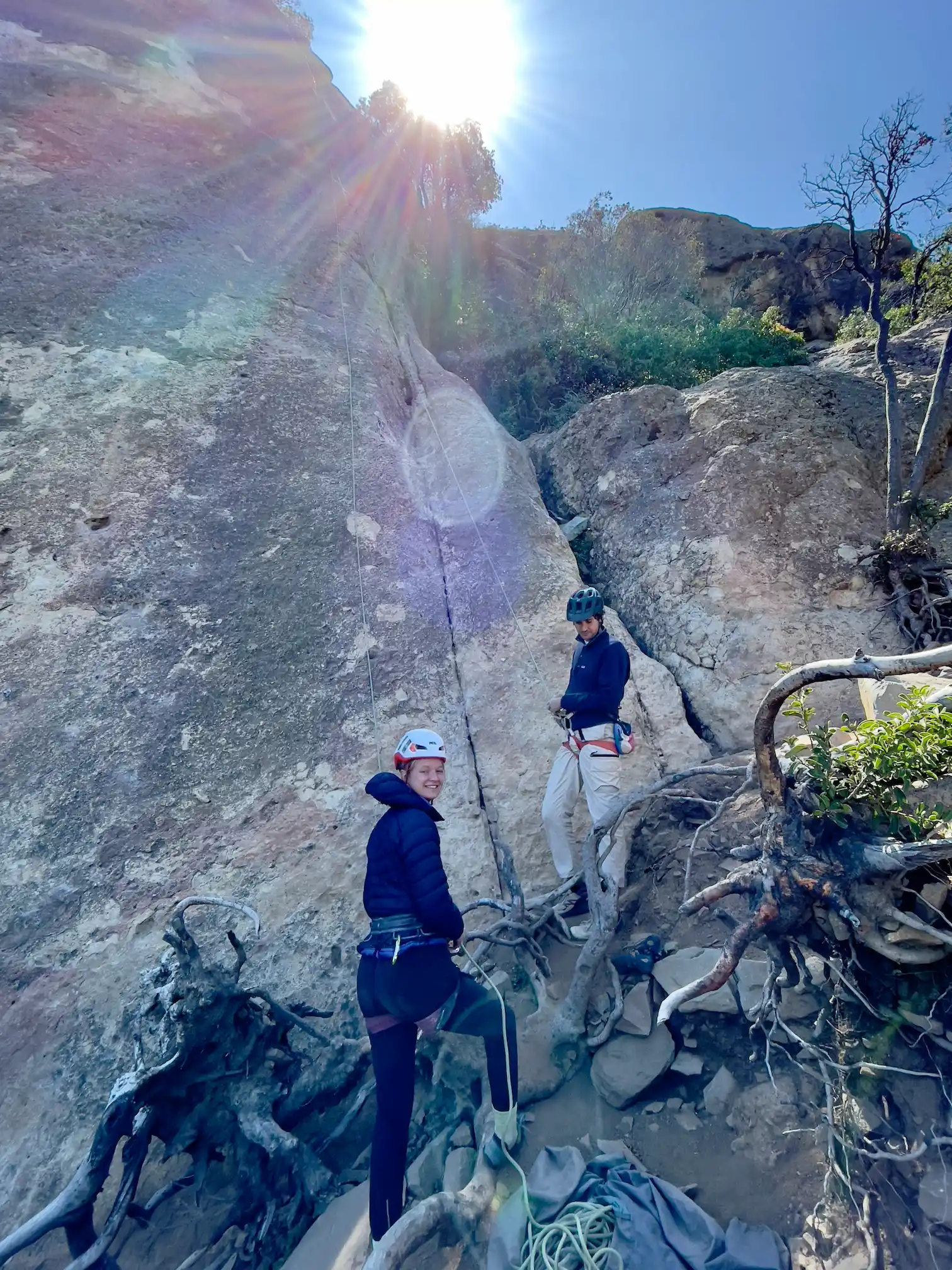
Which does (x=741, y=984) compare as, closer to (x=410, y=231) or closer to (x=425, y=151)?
(x=410, y=231)

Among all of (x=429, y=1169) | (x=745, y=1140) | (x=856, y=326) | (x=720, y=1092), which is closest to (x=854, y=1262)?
(x=745, y=1140)

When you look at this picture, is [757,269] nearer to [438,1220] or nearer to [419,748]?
[419,748]

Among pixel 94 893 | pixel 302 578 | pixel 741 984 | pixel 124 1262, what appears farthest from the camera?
pixel 302 578

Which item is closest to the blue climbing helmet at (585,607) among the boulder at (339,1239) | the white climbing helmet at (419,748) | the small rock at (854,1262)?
the white climbing helmet at (419,748)

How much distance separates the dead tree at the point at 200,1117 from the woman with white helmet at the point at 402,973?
0.63 meters

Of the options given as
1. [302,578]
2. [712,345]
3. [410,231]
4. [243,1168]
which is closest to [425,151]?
[410,231]

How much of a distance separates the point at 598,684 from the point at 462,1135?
8.86 ft

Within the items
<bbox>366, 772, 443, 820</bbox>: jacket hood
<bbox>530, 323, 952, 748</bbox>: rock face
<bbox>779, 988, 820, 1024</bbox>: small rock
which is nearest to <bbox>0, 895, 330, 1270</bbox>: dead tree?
<bbox>366, 772, 443, 820</bbox>: jacket hood

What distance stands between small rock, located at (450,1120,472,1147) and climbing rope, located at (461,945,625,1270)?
22.8 inches

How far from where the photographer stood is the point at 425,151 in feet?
56.0

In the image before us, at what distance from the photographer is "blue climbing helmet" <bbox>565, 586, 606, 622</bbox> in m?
4.46

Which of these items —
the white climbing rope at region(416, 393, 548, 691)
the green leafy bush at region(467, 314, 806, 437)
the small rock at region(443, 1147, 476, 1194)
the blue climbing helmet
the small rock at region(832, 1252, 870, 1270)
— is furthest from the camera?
the green leafy bush at region(467, 314, 806, 437)

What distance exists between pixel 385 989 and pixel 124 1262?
6.33 ft

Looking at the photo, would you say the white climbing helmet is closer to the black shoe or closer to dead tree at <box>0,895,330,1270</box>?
dead tree at <box>0,895,330,1270</box>
